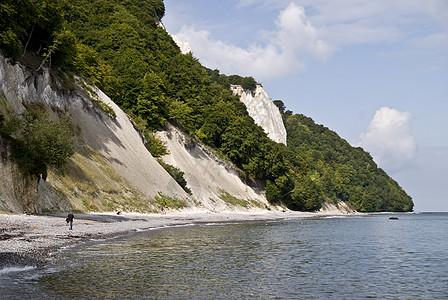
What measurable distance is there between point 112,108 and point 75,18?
33032 mm

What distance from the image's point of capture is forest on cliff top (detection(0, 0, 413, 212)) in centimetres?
4828

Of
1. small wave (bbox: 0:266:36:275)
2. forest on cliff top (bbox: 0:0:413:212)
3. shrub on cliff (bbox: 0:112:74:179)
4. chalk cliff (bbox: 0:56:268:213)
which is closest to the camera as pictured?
small wave (bbox: 0:266:36:275)

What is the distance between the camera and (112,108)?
200 feet

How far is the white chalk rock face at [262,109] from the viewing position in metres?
143

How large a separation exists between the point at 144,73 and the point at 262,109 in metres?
71.8

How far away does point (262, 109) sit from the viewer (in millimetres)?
143500

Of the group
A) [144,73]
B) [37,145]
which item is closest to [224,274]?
[37,145]

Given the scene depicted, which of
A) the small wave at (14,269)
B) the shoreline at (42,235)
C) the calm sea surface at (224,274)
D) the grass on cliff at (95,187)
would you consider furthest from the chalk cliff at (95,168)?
the small wave at (14,269)

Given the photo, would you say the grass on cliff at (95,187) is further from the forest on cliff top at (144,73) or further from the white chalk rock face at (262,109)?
the white chalk rock face at (262,109)

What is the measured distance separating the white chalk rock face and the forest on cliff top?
1780 centimetres

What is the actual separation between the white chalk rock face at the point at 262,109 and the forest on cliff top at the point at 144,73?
17802mm

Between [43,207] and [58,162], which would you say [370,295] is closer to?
[58,162]

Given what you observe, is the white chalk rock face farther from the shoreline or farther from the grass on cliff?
the shoreline

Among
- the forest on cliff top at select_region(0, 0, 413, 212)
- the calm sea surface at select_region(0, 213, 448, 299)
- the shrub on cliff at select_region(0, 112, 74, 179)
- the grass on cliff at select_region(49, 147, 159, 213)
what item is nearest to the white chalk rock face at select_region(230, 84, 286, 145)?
the forest on cliff top at select_region(0, 0, 413, 212)
